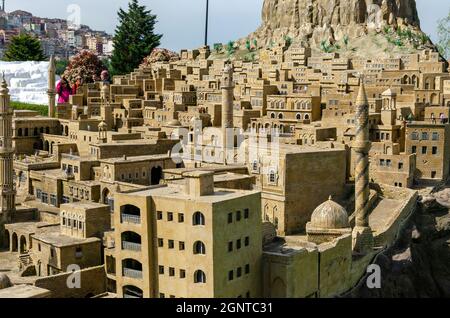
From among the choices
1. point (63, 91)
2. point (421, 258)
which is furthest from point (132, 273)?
point (63, 91)

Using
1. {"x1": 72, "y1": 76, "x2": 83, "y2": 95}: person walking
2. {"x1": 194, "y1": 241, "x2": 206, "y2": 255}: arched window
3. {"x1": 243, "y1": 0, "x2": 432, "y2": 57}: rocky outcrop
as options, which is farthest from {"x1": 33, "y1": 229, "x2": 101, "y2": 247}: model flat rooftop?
{"x1": 243, "y1": 0, "x2": 432, "y2": 57}: rocky outcrop

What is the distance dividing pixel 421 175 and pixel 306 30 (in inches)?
1901

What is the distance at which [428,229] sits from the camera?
134 ft

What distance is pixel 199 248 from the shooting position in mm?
24297

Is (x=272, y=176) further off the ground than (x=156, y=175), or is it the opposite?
(x=272, y=176)

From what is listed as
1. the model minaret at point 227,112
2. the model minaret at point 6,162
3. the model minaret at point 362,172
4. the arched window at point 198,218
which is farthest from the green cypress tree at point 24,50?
the arched window at point 198,218

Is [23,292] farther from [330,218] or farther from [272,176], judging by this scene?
[272,176]

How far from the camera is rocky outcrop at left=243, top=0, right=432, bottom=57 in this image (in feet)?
278

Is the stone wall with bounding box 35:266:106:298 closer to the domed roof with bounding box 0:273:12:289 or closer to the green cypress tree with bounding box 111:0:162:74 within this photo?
the domed roof with bounding box 0:273:12:289

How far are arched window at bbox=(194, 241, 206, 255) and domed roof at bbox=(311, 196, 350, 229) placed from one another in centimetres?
724

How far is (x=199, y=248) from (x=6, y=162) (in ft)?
57.4

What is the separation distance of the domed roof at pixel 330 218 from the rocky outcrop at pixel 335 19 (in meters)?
56.4
